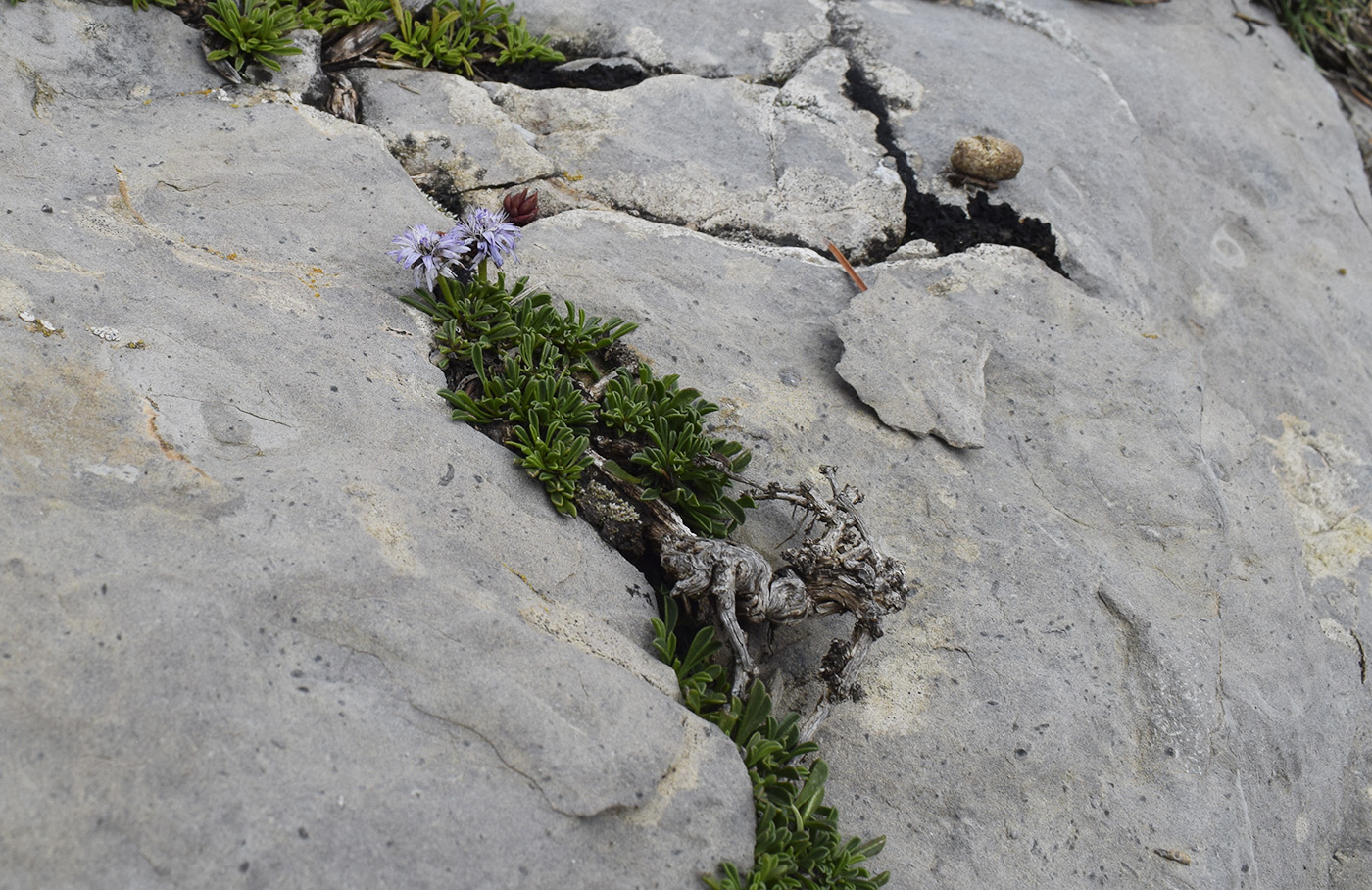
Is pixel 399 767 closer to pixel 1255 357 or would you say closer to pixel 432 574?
pixel 432 574

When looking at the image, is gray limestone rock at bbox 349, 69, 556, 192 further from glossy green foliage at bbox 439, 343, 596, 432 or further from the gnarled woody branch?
the gnarled woody branch

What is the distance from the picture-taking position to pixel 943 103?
513cm

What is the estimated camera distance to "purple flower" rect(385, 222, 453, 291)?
352cm

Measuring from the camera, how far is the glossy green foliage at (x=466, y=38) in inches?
185

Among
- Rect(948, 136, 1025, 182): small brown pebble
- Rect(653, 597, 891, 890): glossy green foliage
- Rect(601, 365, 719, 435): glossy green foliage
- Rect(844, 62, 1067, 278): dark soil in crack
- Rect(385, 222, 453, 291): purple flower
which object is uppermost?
Rect(948, 136, 1025, 182): small brown pebble

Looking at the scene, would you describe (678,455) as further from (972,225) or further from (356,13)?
(356,13)

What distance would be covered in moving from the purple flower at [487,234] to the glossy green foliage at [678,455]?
650 mm

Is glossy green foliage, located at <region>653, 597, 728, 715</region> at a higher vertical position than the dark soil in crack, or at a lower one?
lower

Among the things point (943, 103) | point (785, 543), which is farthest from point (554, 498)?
point (943, 103)

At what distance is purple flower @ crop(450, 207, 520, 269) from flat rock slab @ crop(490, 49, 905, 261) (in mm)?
948

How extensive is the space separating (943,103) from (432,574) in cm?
379

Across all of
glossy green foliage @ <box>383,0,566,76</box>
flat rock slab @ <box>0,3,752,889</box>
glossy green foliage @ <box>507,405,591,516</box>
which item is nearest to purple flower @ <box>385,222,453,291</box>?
flat rock slab @ <box>0,3,752,889</box>

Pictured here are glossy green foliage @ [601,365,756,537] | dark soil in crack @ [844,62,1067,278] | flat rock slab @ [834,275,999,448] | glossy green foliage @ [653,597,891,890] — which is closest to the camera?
glossy green foliage @ [653,597,891,890]

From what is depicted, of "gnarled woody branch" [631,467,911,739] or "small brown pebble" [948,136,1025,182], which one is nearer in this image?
"gnarled woody branch" [631,467,911,739]
